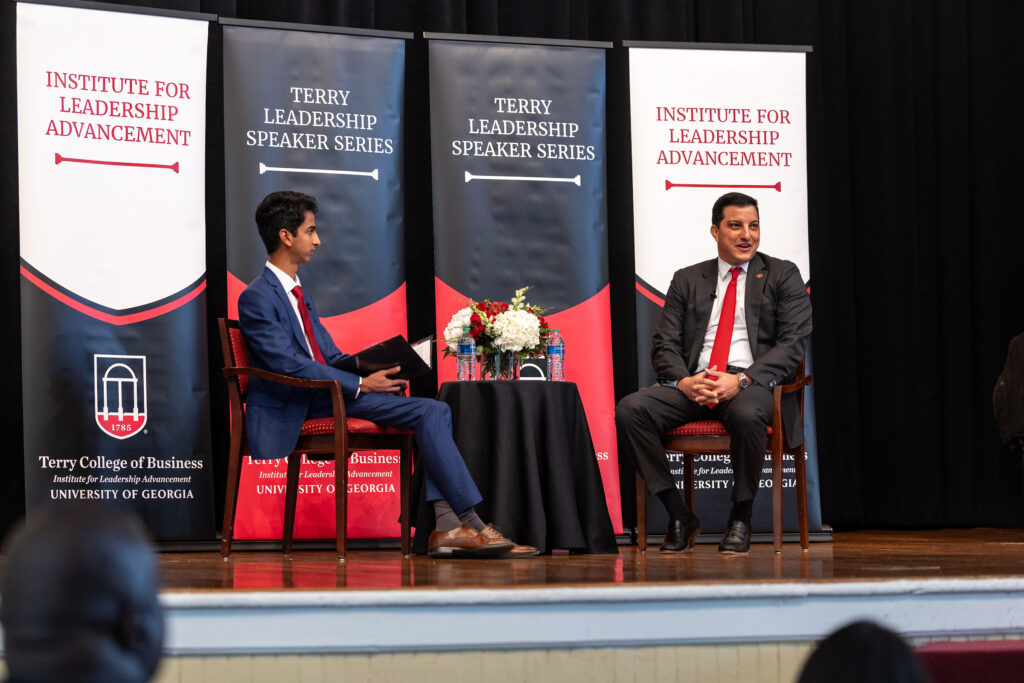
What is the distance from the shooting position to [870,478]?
19.2 feet

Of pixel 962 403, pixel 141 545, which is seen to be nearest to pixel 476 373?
pixel 962 403

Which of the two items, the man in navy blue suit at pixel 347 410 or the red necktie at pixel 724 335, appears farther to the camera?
the red necktie at pixel 724 335

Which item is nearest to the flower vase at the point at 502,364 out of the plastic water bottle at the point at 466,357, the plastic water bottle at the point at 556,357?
the plastic water bottle at the point at 466,357

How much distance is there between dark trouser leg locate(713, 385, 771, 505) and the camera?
3.84 m

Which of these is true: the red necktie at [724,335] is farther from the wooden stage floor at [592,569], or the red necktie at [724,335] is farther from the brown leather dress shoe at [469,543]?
the brown leather dress shoe at [469,543]

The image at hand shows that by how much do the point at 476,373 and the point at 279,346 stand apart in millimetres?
783

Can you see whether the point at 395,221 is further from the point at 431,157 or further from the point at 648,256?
the point at 648,256

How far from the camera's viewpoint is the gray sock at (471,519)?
379 cm

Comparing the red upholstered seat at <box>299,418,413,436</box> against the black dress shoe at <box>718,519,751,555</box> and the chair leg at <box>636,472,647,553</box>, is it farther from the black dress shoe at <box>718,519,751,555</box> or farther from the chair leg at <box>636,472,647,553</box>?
the black dress shoe at <box>718,519,751,555</box>

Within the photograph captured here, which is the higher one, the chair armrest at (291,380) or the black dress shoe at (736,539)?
the chair armrest at (291,380)

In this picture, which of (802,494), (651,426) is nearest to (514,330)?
(651,426)

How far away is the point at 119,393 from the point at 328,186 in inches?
48.8

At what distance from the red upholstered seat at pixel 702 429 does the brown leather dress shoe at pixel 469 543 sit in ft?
2.52

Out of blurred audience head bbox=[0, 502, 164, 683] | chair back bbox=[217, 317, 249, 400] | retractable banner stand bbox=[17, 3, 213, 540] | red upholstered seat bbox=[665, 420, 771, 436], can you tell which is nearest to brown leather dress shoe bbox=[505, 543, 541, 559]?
red upholstered seat bbox=[665, 420, 771, 436]
